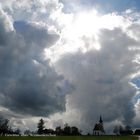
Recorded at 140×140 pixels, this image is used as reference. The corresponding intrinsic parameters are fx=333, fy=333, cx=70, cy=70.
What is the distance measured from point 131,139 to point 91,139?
47.0 feet

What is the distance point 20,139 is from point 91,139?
28.9 meters

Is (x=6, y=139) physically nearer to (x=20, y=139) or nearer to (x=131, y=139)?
(x=20, y=139)

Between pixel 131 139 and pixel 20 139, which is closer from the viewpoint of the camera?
pixel 20 139

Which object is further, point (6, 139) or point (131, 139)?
point (131, 139)

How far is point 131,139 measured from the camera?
117688mm

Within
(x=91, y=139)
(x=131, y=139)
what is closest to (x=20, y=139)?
(x=91, y=139)

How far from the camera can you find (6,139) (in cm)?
9575

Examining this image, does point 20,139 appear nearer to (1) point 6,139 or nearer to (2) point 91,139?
(1) point 6,139

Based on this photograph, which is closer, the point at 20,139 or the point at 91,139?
the point at 20,139

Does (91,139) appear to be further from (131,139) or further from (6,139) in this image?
(6,139)

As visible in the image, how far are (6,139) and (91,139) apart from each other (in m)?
33.1

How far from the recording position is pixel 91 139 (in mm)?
116062

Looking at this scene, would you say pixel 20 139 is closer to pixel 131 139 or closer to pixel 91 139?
pixel 91 139

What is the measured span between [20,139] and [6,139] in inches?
166
